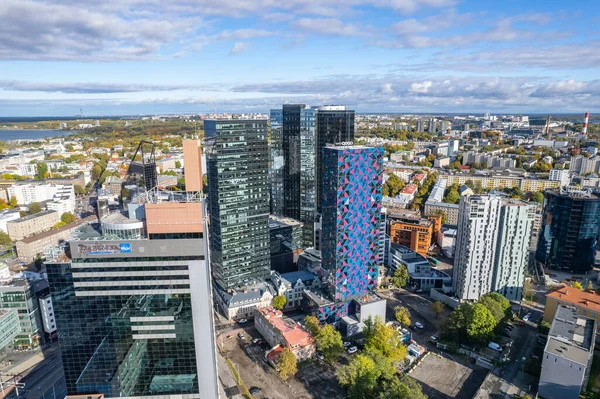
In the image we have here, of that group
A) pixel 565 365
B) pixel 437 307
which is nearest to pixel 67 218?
pixel 437 307

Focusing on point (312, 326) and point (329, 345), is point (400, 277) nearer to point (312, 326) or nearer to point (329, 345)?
point (312, 326)

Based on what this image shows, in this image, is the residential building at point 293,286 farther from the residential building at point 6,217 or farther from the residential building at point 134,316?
the residential building at point 6,217

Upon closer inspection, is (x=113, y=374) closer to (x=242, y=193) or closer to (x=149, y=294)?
(x=149, y=294)

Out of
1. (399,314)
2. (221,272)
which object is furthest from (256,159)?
(399,314)

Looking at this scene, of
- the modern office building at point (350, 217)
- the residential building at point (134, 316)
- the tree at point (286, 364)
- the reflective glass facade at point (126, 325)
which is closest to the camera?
the residential building at point (134, 316)

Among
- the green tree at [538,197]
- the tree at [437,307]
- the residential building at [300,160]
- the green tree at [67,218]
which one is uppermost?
the residential building at [300,160]

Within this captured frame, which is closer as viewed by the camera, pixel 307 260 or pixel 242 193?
pixel 242 193

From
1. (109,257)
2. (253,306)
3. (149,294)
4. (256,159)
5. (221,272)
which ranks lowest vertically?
(253,306)

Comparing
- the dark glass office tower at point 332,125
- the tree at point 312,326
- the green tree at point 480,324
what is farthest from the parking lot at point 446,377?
the dark glass office tower at point 332,125
